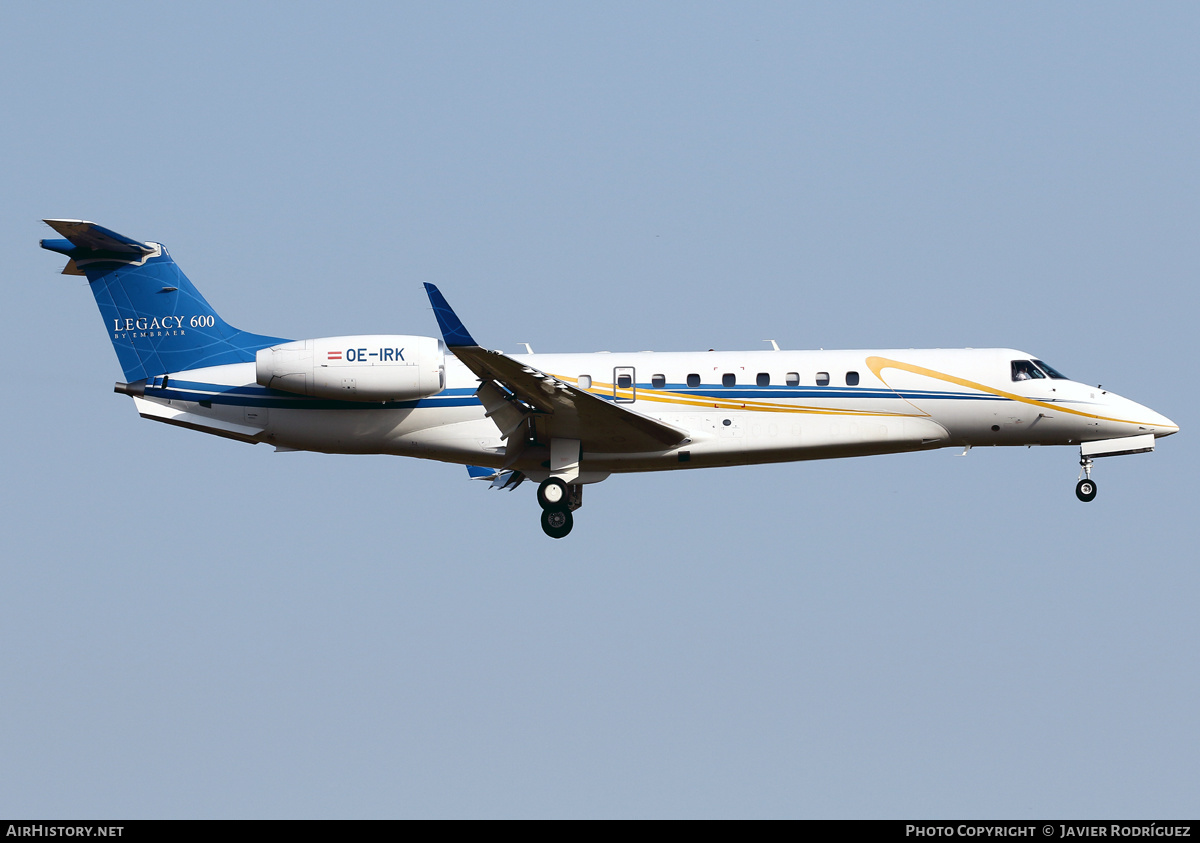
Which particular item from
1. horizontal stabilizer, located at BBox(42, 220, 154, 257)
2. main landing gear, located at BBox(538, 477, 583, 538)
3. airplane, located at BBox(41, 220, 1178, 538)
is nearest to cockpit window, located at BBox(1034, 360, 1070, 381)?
airplane, located at BBox(41, 220, 1178, 538)

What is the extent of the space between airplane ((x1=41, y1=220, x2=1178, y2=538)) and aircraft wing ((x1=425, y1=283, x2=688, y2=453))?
0.16 ft

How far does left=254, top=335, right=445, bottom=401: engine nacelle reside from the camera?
72.3 feet

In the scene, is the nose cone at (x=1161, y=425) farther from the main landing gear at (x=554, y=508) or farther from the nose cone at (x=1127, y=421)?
the main landing gear at (x=554, y=508)

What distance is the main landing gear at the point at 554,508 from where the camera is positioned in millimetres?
22453

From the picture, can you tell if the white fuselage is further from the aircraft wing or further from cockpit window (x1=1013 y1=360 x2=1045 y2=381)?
the aircraft wing

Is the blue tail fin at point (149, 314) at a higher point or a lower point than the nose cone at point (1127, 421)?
higher

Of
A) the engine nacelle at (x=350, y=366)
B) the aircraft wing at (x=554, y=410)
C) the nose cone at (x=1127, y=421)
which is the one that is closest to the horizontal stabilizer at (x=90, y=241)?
the engine nacelle at (x=350, y=366)

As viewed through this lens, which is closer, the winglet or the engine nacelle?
the winglet

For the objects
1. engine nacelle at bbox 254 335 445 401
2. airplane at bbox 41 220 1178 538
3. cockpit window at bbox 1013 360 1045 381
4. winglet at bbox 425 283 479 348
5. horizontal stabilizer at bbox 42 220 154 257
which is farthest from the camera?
cockpit window at bbox 1013 360 1045 381

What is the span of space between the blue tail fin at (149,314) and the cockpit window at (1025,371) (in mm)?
13142

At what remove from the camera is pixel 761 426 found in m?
22.6

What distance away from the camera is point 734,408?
74.5 feet

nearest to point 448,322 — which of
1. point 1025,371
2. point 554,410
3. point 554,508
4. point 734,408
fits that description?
point 554,410

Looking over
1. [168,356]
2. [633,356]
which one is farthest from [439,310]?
[168,356]
